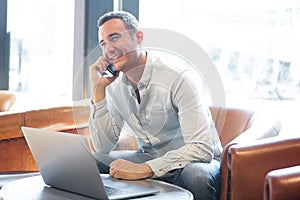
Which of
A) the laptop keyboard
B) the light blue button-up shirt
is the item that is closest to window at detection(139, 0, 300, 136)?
the light blue button-up shirt

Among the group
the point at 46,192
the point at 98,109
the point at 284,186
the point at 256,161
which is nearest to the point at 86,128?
the point at 98,109

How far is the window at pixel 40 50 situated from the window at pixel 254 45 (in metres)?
1.14

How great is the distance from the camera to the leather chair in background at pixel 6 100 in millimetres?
3404

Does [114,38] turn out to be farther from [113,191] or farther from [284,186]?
[284,186]

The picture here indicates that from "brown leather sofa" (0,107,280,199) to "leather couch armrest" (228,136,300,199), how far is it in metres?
0.01

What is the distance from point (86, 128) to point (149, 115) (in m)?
0.35

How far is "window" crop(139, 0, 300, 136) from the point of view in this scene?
9.54 ft

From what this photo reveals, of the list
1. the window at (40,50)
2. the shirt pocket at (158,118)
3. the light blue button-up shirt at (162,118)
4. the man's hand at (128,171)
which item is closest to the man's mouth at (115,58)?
the light blue button-up shirt at (162,118)

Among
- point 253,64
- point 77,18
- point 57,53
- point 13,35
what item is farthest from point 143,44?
point 13,35

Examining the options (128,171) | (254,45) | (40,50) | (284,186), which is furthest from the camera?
(40,50)

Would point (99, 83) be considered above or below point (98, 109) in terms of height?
above

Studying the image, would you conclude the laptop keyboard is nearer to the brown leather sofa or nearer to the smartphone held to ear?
the brown leather sofa

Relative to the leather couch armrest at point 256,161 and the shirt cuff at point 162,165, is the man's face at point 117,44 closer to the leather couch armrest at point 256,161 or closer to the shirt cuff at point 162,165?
A: the shirt cuff at point 162,165

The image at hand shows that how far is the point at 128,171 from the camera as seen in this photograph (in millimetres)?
1921
